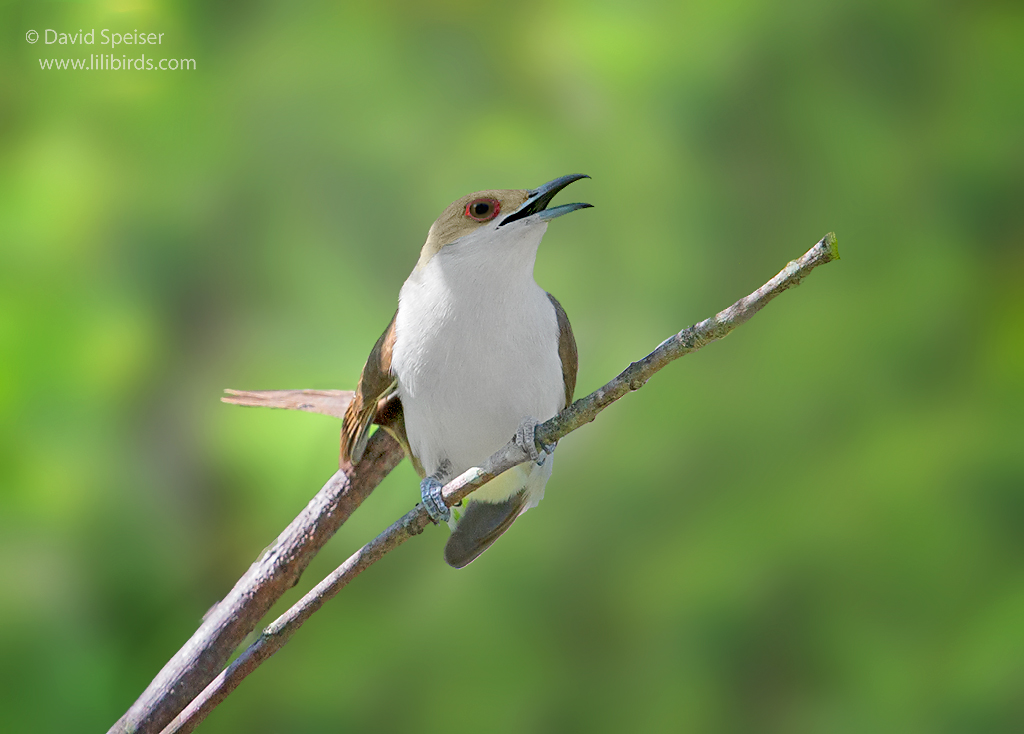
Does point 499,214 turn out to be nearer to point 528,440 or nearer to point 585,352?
point 528,440

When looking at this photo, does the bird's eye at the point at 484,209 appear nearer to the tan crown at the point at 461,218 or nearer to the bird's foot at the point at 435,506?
the tan crown at the point at 461,218

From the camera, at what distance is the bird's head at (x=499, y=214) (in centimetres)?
152

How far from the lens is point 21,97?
10.6 feet

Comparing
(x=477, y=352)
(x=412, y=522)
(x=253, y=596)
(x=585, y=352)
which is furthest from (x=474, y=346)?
(x=585, y=352)

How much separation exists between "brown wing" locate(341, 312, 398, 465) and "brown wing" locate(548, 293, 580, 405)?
0.32 metres

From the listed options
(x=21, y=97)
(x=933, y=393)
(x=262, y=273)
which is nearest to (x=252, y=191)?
(x=262, y=273)

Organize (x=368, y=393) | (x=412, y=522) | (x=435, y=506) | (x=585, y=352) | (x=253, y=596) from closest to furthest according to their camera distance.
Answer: (x=412, y=522)
(x=435, y=506)
(x=368, y=393)
(x=253, y=596)
(x=585, y=352)

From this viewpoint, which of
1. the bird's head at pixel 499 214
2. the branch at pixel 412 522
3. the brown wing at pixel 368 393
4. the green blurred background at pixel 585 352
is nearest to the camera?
the branch at pixel 412 522

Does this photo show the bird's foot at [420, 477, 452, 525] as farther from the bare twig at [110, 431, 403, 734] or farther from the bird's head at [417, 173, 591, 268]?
the bird's head at [417, 173, 591, 268]

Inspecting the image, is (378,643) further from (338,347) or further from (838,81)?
(838,81)

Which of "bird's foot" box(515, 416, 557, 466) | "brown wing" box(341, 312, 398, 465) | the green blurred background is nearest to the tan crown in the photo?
"brown wing" box(341, 312, 398, 465)

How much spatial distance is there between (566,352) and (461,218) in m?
0.33

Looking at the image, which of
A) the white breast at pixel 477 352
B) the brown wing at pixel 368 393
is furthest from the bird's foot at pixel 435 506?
the brown wing at pixel 368 393

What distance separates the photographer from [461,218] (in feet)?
5.26
